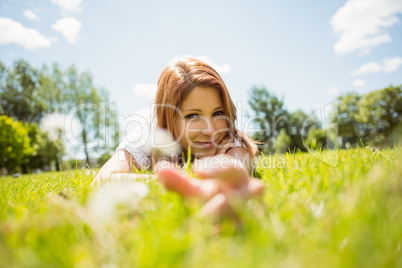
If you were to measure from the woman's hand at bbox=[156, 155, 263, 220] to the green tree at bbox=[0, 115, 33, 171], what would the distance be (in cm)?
3407

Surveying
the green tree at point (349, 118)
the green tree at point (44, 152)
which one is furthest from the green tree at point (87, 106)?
the green tree at point (349, 118)

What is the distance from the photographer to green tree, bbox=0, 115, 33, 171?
2756 centimetres

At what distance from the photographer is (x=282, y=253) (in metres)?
0.64

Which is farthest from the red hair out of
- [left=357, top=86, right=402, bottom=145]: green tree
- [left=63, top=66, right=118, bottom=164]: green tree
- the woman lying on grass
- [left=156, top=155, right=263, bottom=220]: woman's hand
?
[left=357, top=86, right=402, bottom=145]: green tree

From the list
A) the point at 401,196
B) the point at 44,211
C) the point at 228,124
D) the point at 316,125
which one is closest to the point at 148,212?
the point at 44,211

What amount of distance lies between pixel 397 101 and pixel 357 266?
167ft

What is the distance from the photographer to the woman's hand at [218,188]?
0.83 m

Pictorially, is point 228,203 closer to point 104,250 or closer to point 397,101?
point 104,250

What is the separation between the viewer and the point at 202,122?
121 inches

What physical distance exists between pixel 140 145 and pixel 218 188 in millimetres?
2682

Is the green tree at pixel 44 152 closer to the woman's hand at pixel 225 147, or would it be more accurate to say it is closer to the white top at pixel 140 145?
the white top at pixel 140 145

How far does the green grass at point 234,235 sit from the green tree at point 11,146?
33.9 metres

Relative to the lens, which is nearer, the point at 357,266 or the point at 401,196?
the point at 357,266

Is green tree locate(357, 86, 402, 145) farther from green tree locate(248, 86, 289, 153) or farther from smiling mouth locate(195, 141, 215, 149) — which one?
smiling mouth locate(195, 141, 215, 149)
